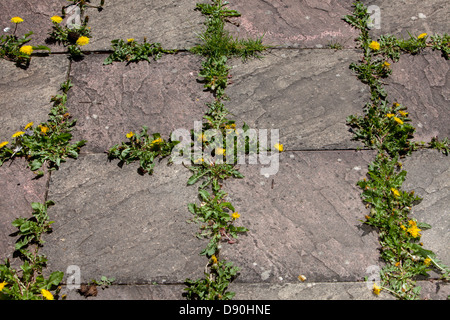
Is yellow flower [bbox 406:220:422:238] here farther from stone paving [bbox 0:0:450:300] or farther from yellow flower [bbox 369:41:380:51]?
yellow flower [bbox 369:41:380:51]

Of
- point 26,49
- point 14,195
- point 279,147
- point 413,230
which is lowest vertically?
point 413,230

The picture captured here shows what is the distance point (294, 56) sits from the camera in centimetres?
348

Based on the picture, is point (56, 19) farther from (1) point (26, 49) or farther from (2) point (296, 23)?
(2) point (296, 23)

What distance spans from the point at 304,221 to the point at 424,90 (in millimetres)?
1471

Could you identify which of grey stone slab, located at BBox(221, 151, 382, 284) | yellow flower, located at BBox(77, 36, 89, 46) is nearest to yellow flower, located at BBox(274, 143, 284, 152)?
grey stone slab, located at BBox(221, 151, 382, 284)

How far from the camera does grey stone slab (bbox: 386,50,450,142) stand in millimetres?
3111

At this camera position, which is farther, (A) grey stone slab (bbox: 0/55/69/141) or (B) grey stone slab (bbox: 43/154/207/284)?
(A) grey stone slab (bbox: 0/55/69/141)

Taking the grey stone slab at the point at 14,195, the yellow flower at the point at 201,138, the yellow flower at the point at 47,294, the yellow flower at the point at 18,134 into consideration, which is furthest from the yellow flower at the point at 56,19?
the yellow flower at the point at 47,294

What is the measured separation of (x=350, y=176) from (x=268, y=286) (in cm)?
92

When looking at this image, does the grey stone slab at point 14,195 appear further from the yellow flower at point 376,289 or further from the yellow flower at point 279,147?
the yellow flower at point 376,289

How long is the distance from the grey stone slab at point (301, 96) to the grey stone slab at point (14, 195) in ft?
4.58

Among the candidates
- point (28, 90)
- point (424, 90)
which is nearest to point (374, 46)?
point (424, 90)

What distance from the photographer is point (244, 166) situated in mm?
2906

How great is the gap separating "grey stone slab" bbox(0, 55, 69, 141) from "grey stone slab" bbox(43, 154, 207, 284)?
0.52 meters
